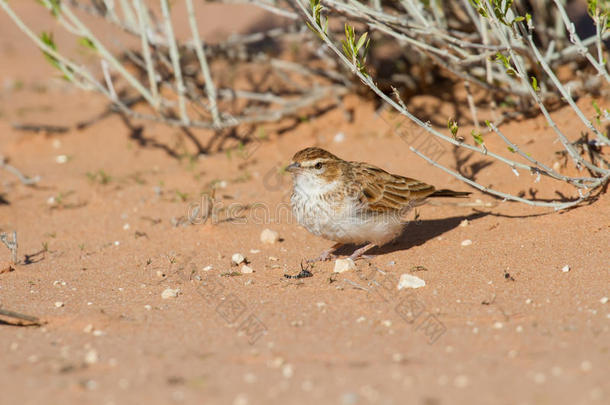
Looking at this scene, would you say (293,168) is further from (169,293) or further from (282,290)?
(169,293)

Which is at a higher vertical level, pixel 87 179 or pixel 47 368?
pixel 47 368

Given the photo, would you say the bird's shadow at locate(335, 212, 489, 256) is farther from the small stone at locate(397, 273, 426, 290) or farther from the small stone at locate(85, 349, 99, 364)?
the small stone at locate(85, 349, 99, 364)

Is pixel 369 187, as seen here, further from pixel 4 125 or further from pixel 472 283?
pixel 4 125

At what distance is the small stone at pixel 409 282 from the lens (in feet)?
16.6

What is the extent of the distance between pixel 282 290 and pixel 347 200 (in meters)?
1.13

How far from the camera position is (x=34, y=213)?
7.62m

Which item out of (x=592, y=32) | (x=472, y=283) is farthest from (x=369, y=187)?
(x=592, y=32)

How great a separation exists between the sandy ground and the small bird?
302 millimetres

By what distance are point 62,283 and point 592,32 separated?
909 centimetres

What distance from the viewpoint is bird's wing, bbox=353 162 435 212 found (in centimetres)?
604

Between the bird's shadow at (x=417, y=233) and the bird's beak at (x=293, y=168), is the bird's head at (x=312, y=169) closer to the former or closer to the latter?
the bird's beak at (x=293, y=168)

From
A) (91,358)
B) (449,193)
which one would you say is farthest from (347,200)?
(91,358)

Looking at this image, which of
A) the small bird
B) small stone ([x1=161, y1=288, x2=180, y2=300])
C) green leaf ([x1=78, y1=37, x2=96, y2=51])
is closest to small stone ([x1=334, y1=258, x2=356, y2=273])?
the small bird

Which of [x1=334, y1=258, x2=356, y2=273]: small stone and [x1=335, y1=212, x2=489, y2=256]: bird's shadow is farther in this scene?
[x1=335, y1=212, x2=489, y2=256]: bird's shadow
